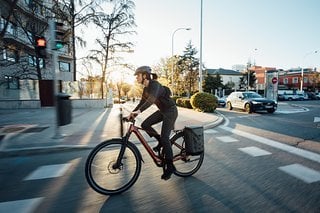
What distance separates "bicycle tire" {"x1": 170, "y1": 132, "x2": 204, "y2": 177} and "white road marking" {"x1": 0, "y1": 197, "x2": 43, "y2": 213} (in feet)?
7.26

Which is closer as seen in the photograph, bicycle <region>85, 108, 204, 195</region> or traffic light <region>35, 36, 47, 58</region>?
bicycle <region>85, 108, 204, 195</region>

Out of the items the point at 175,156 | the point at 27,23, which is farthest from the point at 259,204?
the point at 27,23

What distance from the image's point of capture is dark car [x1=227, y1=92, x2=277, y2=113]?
16.7 m

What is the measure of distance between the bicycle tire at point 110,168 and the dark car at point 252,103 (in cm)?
1487

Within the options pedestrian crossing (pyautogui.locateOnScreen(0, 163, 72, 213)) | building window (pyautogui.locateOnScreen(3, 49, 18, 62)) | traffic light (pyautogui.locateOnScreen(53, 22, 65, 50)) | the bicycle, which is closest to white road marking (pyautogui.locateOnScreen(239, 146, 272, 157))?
the bicycle

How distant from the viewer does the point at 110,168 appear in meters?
3.78

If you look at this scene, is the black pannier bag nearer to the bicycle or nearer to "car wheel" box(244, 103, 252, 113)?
the bicycle

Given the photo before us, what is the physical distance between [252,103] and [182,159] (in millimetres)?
14090

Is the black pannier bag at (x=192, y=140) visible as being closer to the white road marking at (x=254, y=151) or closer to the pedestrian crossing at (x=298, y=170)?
the pedestrian crossing at (x=298, y=170)

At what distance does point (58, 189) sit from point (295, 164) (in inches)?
184

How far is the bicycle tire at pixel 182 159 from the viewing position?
13.9ft

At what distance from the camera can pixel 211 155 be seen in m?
5.82

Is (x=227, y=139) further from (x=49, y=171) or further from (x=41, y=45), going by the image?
(x=41, y=45)

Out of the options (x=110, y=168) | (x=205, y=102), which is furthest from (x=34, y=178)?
(x=205, y=102)
